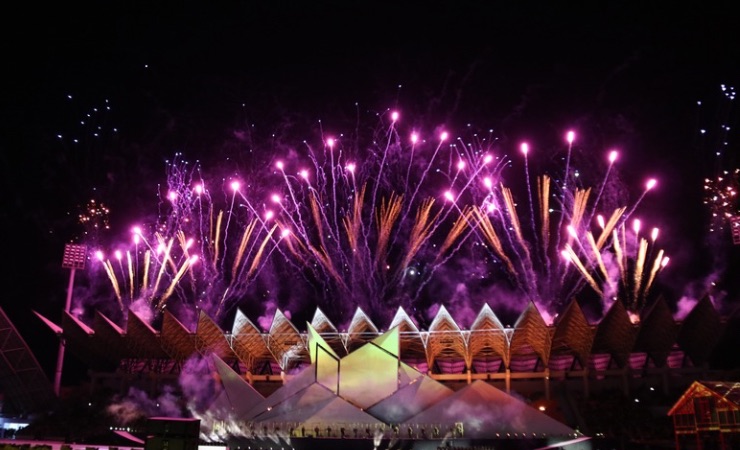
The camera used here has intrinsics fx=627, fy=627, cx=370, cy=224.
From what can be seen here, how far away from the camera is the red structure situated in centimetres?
1816

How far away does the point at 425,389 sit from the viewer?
29250mm

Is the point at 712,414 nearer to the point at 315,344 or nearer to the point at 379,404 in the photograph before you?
the point at 379,404

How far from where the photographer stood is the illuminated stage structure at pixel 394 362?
1089 inches

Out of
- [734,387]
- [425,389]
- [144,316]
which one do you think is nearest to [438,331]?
[425,389]

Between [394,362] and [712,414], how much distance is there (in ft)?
53.2

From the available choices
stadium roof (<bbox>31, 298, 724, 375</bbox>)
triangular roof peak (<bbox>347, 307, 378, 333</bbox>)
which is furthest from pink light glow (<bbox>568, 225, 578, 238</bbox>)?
triangular roof peak (<bbox>347, 307, 378, 333</bbox>)

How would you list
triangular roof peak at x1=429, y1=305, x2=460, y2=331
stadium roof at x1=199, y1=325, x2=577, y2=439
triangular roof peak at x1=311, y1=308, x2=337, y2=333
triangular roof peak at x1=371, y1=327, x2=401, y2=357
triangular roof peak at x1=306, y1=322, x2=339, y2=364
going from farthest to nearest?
triangular roof peak at x1=311, y1=308, x2=337, y2=333, triangular roof peak at x1=429, y1=305, x2=460, y2=331, triangular roof peak at x1=371, y1=327, x2=401, y2=357, triangular roof peak at x1=306, y1=322, x2=339, y2=364, stadium roof at x1=199, y1=325, x2=577, y2=439

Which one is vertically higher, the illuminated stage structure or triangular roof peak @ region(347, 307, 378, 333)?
triangular roof peak @ region(347, 307, 378, 333)

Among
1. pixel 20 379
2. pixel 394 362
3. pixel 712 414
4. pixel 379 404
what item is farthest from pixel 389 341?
pixel 20 379

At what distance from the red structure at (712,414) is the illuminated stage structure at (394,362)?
19.2ft

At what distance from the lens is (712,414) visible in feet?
62.0

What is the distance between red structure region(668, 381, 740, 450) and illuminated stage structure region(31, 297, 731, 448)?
19.2 feet

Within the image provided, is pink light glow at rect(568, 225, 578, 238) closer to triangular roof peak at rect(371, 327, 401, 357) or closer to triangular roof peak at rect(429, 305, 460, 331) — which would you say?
triangular roof peak at rect(371, 327, 401, 357)

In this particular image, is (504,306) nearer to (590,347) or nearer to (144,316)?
(590,347)
